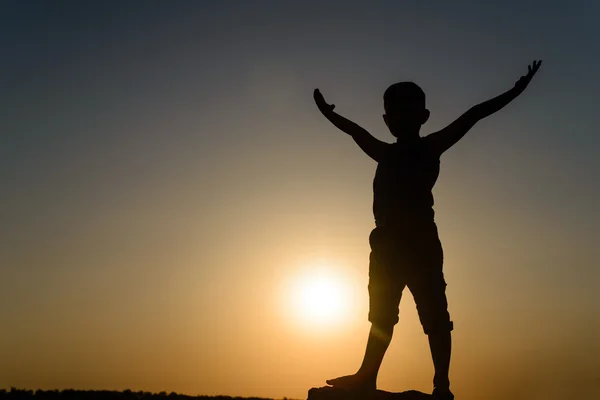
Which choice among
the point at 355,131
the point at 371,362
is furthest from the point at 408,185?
the point at 371,362

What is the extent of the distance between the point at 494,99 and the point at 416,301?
8.84 feet

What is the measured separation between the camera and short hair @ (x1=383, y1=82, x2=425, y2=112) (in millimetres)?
8828

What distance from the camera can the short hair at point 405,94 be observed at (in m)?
8.83

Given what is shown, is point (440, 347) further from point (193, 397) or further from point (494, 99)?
point (193, 397)

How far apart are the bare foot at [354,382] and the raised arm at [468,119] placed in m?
2.98

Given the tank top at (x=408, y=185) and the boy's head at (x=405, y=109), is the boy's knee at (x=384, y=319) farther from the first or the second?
the boy's head at (x=405, y=109)

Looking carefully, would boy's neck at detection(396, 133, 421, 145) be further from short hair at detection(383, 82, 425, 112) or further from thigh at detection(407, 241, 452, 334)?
thigh at detection(407, 241, 452, 334)

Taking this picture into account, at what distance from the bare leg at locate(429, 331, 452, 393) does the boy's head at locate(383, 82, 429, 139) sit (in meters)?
2.55

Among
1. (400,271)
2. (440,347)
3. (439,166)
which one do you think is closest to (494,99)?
(439,166)

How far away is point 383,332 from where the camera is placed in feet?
29.4

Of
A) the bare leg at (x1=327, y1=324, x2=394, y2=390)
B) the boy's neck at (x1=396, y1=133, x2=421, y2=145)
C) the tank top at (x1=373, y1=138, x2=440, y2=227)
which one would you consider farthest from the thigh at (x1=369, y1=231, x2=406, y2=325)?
the boy's neck at (x1=396, y1=133, x2=421, y2=145)

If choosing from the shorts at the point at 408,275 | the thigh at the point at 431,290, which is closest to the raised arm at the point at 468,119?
the shorts at the point at 408,275

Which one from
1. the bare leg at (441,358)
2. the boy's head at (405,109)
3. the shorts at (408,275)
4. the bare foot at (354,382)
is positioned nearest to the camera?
the bare leg at (441,358)

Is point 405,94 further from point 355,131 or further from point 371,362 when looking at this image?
point 371,362
